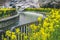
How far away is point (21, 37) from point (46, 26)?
0.67 m

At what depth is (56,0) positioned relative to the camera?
26062mm

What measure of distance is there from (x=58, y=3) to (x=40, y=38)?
20395 millimetres

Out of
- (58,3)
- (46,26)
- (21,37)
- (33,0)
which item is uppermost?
(46,26)

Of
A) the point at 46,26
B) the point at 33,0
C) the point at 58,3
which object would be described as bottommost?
the point at 33,0

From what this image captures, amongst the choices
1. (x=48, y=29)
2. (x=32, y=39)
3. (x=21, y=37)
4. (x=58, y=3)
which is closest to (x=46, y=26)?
(x=48, y=29)

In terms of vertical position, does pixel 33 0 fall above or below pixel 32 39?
below

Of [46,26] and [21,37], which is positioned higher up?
[46,26]

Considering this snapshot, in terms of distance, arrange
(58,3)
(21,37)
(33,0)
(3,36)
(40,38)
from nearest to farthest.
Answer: (40,38) → (3,36) → (21,37) → (58,3) → (33,0)

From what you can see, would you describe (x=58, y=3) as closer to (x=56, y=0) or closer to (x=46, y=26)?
(x=56, y=0)

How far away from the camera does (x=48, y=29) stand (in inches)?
182

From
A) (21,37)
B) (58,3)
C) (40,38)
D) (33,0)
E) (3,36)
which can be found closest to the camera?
(40,38)

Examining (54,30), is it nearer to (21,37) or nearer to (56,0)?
(21,37)

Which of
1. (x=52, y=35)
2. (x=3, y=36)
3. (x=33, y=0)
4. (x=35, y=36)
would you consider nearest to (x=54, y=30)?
(x=52, y=35)

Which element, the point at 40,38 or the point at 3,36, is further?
the point at 3,36
